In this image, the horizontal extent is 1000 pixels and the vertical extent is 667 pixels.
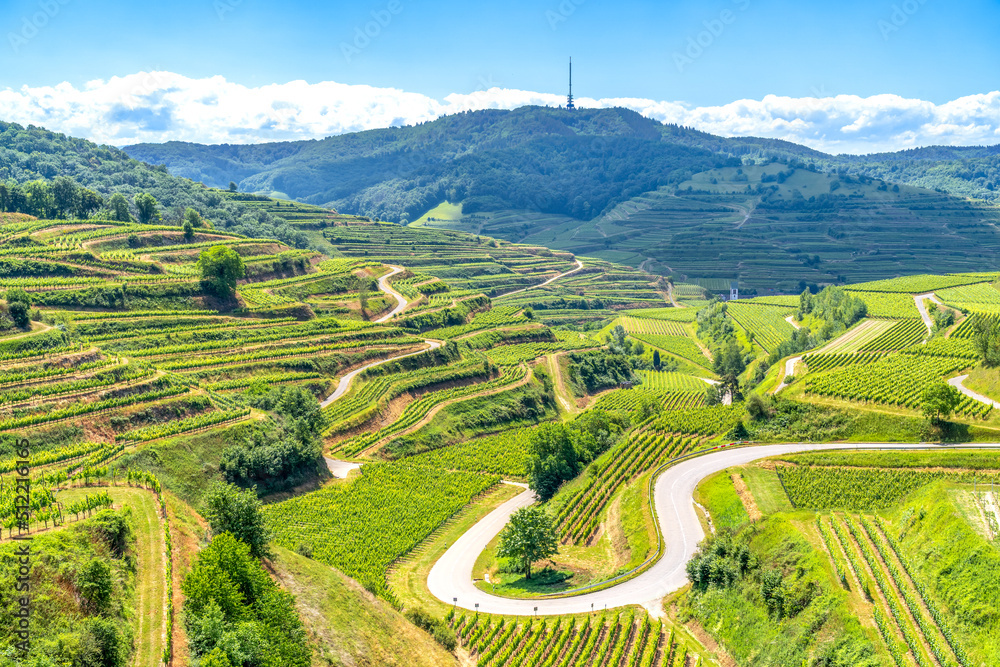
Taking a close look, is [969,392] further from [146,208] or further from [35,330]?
[146,208]

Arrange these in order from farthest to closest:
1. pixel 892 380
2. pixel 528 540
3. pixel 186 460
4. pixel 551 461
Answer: pixel 892 380
pixel 551 461
pixel 186 460
pixel 528 540

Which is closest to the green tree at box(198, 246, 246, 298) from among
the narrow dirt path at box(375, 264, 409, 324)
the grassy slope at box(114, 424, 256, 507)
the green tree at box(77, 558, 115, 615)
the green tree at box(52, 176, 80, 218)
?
the narrow dirt path at box(375, 264, 409, 324)

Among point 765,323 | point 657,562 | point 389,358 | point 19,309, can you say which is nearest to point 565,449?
point 657,562

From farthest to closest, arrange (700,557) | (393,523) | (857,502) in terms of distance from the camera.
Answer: (393,523) < (857,502) < (700,557)

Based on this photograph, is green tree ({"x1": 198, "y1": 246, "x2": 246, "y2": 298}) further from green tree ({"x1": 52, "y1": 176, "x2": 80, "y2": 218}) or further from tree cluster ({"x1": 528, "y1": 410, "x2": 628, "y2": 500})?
tree cluster ({"x1": 528, "y1": 410, "x2": 628, "y2": 500})

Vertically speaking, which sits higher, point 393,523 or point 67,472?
point 67,472

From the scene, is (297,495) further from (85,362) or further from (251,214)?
(251,214)

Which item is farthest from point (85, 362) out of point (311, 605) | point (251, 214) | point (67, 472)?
point (251, 214)

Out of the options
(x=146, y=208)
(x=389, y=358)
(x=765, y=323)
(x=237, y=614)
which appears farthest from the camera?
(x=765, y=323)
